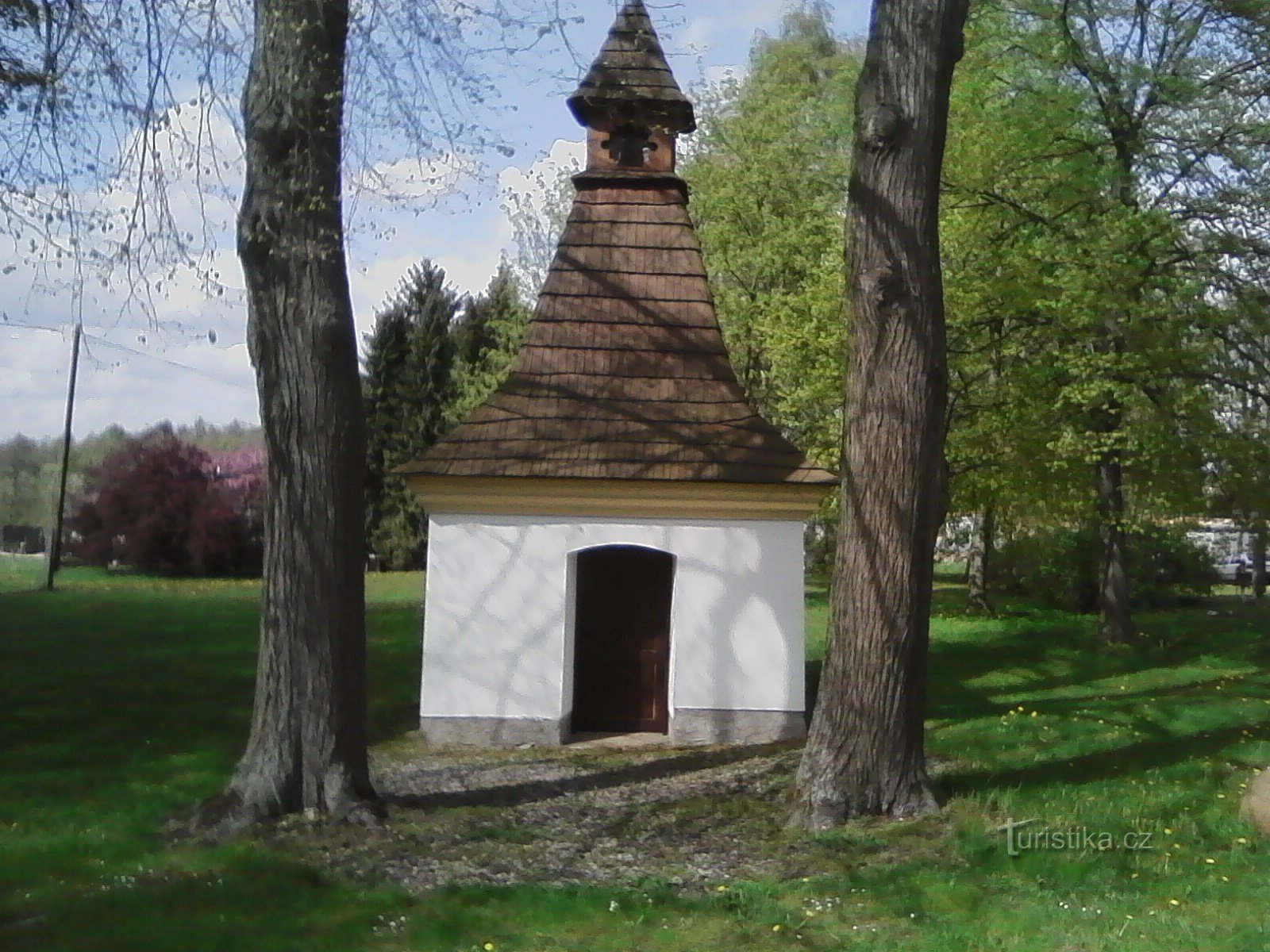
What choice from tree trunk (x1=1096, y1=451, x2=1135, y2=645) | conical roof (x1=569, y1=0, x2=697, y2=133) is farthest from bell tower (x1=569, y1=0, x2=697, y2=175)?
tree trunk (x1=1096, y1=451, x2=1135, y2=645)

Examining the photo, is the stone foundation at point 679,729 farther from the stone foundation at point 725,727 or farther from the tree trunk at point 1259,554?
the tree trunk at point 1259,554

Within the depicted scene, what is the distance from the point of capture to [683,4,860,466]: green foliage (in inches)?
914

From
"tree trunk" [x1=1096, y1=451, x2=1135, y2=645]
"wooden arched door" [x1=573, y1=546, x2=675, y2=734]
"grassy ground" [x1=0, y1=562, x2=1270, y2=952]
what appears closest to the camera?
"grassy ground" [x1=0, y1=562, x2=1270, y2=952]

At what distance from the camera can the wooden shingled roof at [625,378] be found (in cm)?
1204

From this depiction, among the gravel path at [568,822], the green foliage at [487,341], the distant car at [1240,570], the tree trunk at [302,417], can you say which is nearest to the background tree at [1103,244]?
the gravel path at [568,822]

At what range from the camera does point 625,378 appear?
12.7 m

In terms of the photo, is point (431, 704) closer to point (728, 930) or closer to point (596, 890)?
point (596, 890)

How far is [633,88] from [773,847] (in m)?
8.46

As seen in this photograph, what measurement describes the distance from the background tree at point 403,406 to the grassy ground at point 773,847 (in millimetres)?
22374

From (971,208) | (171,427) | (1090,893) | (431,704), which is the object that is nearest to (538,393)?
(431,704)

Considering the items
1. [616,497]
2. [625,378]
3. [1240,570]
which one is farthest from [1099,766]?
[1240,570]

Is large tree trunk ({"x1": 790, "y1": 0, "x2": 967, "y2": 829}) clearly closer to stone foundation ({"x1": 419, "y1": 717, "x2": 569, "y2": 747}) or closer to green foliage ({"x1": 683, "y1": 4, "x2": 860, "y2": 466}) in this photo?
stone foundation ({"x1": 419, "y1": 717, "x2": 569, "y2": 747})

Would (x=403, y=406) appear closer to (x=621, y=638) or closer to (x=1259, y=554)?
(x=1259, y=554)

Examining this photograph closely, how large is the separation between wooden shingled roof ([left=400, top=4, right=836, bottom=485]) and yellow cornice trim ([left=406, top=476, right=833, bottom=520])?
12 cm
